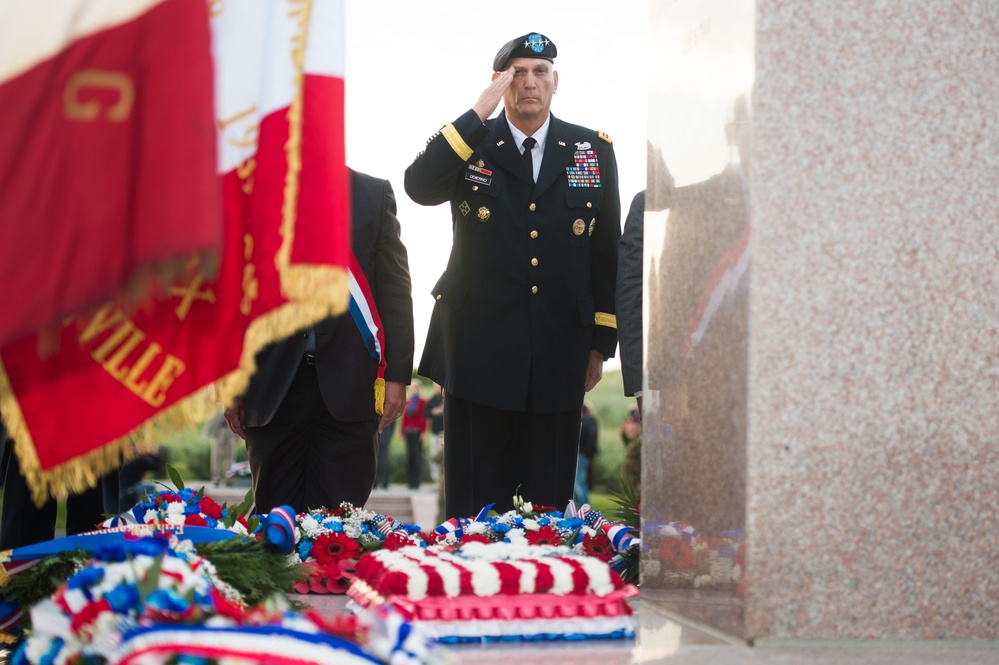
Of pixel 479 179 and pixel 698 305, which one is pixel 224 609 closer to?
pixel 698 305

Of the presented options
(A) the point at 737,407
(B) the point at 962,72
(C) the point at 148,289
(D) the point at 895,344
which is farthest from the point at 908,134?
(C) the point at 148,289

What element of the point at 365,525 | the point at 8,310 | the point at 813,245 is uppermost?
the point at 813,245

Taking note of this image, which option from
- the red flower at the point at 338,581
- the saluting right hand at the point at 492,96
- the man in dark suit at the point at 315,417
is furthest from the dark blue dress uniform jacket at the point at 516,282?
the red flower at the point at 338,581

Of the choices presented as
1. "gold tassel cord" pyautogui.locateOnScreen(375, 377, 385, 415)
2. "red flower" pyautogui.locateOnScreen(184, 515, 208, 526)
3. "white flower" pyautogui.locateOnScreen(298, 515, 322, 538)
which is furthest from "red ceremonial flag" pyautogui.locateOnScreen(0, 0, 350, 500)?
"gold tassel cord" pyautogui.locateOnScreen(375, 377, 385, 415)

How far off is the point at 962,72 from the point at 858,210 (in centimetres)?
39

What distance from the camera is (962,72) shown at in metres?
2.64

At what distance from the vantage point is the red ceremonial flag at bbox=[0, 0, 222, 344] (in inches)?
85.7

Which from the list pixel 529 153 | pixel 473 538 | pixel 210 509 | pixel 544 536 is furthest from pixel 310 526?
pixel 529 153

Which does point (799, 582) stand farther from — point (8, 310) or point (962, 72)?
point (8, 310)

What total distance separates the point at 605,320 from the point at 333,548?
148cm

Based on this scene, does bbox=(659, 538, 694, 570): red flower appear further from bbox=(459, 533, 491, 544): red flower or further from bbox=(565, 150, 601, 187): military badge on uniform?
bbox=(565, 150, 601, 187): military badge on uniform

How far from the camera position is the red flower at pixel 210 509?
353 cm

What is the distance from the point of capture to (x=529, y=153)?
4590 mm

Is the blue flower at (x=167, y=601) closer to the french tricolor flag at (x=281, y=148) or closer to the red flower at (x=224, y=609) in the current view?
the red flower at (x=224, y=609)
